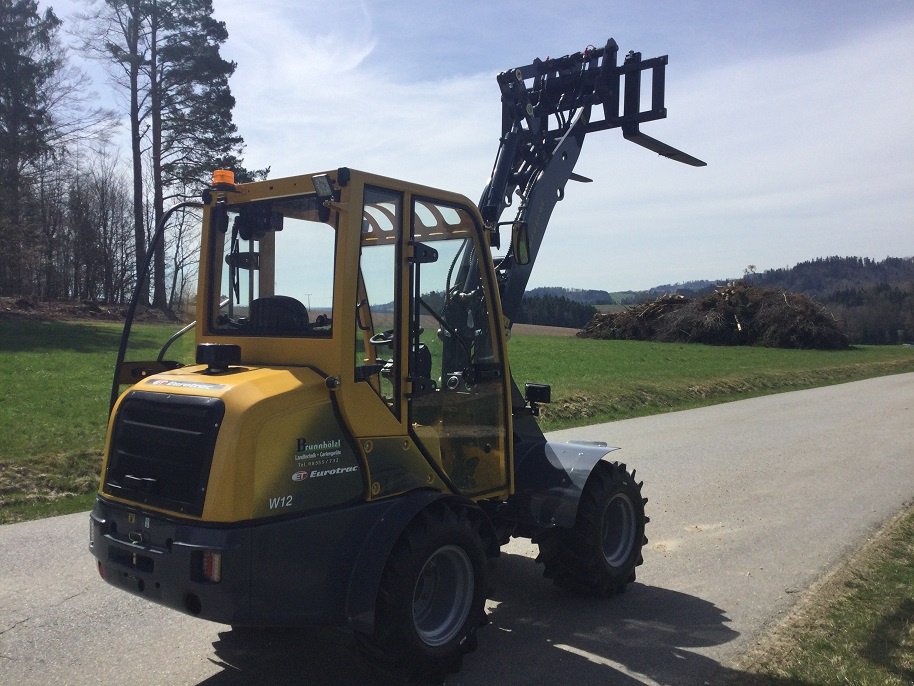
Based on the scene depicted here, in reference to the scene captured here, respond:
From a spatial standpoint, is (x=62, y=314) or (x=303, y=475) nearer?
(x=303, y=475)

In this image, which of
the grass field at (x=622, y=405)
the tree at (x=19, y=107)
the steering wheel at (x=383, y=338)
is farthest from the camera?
the tree at (x=19, y=107)

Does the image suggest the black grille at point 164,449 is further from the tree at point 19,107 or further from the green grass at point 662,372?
the tree at point 19,107

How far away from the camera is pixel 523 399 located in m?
6.02

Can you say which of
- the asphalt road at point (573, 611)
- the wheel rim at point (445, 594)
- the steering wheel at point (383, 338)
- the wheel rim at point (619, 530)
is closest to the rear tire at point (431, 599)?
the wheel rim at point (445, 594)

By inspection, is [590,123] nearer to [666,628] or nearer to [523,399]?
[523,399]

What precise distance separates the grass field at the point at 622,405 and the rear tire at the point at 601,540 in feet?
3.65

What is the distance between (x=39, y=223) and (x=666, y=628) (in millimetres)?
32795

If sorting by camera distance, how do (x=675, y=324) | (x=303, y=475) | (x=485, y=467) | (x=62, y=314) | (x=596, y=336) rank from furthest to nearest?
(x=596, y=336), (x=675, y=324), (x=62, y=314), (x=485, y=467), (x=303, y=475)

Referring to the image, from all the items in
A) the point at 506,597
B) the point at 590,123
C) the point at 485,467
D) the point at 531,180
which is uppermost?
the point at 590,123

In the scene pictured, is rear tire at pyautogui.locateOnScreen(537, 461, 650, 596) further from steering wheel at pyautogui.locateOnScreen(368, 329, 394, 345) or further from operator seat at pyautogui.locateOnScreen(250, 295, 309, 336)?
operator seat at pyautogui.locateOnScreen(250, 295, 309, 336)

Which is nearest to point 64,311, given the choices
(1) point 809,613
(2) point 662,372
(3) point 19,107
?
(3) point 19,107

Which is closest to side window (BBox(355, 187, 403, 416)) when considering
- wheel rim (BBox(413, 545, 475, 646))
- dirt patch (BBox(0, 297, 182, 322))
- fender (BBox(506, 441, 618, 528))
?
wheel rim (BBox(413, 545, 475, 646))

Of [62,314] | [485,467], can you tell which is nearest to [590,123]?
[485,467]

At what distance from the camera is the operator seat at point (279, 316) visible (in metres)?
4.38
